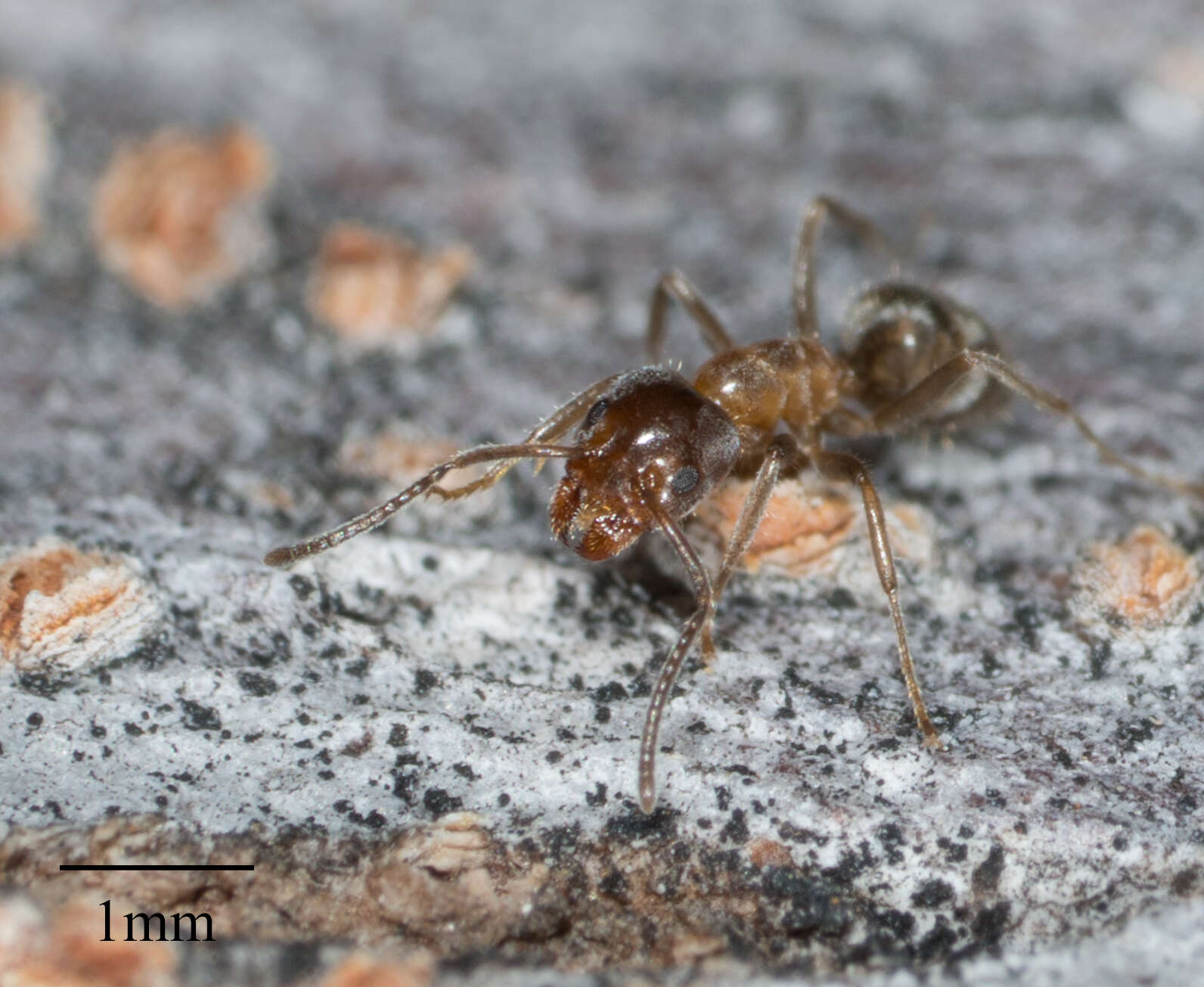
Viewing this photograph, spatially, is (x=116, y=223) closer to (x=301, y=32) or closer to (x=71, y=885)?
(x=301, y=32)

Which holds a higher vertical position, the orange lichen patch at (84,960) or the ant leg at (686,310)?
the ant leg at (686,310)

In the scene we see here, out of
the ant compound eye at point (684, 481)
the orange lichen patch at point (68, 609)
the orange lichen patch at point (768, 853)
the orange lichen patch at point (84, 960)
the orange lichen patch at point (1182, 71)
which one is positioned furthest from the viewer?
the orange lichen patch at point (1182, 71)

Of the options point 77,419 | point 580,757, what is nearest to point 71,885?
point 580,757

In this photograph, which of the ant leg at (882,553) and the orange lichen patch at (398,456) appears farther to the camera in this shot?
the orange lichen patch at (398,456)

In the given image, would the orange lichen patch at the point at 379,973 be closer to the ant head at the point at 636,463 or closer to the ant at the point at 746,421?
the ant at the point at 746,421

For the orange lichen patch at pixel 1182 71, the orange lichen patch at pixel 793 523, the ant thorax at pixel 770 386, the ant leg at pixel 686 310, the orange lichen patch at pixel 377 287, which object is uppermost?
the orange lichen patch at pixel 1182 71

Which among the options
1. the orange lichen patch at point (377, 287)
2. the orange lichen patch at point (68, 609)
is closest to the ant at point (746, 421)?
the orange lichen patch at point (68, 609)

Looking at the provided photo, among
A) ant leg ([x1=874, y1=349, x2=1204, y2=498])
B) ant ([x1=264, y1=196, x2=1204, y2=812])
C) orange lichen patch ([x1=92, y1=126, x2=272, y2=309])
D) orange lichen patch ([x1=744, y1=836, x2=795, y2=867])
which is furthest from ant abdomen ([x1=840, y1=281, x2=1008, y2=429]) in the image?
orange lichen patch ([x1=92, y1=126, x2=272, y2=309])
